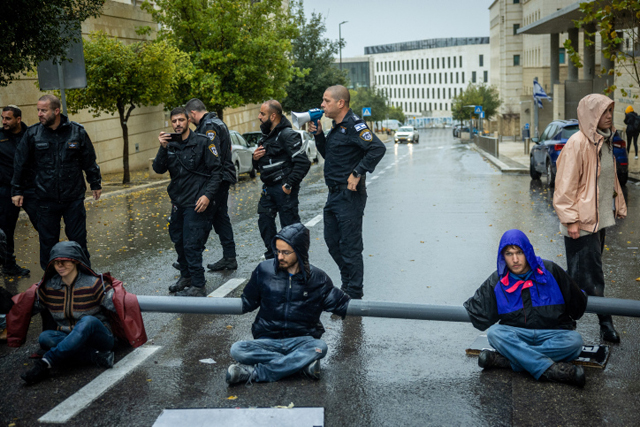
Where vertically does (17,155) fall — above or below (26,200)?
above

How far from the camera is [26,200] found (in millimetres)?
8102

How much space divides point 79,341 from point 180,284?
98.3 inches

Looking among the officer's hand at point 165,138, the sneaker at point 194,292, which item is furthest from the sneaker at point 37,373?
the officer's hand at point 165,138

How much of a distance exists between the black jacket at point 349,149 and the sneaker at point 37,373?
2.92 metres

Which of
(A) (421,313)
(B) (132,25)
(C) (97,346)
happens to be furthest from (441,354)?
(B) (132,25)

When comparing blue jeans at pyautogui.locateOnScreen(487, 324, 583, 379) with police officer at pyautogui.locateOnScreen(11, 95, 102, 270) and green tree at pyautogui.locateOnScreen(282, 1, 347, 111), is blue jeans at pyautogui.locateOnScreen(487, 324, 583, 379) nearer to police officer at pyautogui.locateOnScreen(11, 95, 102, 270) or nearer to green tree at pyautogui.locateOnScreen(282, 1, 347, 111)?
police officer at pyautogui.locateOnScreen(11, 95, 102, 270)

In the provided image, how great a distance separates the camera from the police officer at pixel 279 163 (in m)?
8.09

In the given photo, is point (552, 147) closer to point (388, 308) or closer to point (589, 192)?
point (589, 192)

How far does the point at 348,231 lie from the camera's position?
668 cm

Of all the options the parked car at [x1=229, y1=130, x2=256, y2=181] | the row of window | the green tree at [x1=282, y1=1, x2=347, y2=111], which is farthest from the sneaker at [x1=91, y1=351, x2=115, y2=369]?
the row of window

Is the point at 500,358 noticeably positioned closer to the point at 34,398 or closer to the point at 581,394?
the point at 581,394

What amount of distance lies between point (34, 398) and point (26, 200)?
382cm

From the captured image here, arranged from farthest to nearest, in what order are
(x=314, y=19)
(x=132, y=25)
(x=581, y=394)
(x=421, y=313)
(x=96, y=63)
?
(x=314, y=19) → (x=132, y=25) → (x=96, y=63) → (x=421, y=313) → (x=581, y=394)

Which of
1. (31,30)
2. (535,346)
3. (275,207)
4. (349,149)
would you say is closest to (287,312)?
(535,346)
